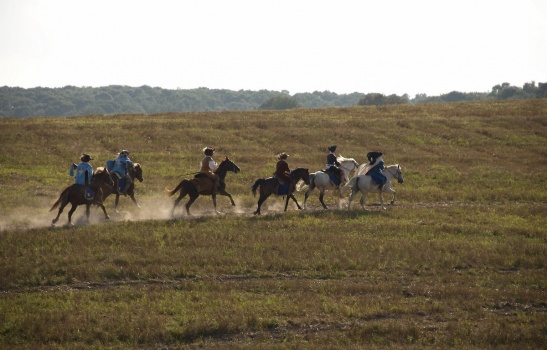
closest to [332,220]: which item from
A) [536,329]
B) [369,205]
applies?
[369,205]

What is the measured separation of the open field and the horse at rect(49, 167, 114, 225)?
80 cm

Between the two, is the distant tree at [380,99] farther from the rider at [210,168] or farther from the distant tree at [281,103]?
the rider at [210,168]

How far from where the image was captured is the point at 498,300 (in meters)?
16.2

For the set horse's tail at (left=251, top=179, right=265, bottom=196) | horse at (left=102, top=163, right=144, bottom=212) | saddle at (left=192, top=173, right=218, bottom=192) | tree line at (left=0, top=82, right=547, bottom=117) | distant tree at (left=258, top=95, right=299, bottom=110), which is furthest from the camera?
tree line at (left=0, top=82, right=547, bottom=117)

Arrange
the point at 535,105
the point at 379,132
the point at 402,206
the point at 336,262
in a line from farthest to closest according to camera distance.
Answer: the point at 535,105 → the point at 379,132 → the point at 402,206 → the point at 336,262

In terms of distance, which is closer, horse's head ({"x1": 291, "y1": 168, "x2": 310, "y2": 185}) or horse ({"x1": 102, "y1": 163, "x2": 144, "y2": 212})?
horse ({"x1": 102, "y1": 163, "x2": 144, "y2": 212})

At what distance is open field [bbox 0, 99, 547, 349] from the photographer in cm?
1407

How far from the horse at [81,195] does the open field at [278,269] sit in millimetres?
799

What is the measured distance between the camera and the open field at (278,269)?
554 inches

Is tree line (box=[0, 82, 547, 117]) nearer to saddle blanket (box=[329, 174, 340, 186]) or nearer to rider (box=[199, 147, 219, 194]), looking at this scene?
saddle blanket (box=[329, 174, 340, 186])

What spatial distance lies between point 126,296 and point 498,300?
8392mm

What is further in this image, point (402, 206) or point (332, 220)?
point (402, 206)

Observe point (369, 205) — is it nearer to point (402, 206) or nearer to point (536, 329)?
point (402, 206)

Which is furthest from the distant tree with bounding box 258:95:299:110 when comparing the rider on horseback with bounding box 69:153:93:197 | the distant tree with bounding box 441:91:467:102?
the rider on horseback with bounding box 69:153:93:197
